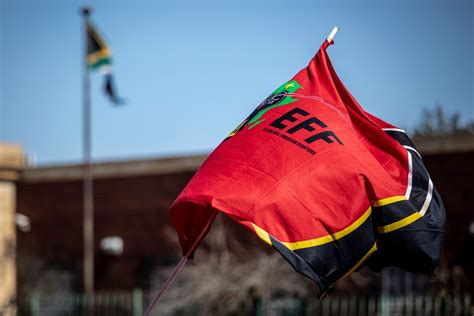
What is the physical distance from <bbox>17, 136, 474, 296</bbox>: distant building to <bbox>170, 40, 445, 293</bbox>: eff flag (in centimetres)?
1314

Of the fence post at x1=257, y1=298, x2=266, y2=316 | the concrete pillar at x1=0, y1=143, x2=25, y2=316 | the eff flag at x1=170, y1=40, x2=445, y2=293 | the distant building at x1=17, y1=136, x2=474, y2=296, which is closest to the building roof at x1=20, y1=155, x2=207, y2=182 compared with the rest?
the distant building at x1=17, y1=136, x2=474, y2=296

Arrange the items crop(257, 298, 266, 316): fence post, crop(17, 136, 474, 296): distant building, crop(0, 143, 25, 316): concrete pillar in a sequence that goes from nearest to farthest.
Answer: crop(257, 298, 266, 316): fence post
crop(17, 136, 474, 296): distant building
crop(0, 143, 25, 316): concrete pillar

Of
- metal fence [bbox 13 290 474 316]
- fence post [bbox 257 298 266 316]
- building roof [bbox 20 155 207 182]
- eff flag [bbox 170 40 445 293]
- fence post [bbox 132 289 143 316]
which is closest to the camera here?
eff flag [bbox 170 40 445 293]

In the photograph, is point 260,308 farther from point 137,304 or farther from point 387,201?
point 387,201

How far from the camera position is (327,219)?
5.36 m

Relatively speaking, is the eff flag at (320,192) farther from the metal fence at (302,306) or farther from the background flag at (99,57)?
the background flag at (99,57)

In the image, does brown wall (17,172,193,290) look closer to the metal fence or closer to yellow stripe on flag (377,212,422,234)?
the metal fence

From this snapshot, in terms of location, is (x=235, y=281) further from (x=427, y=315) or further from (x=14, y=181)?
(x=14, y=181)

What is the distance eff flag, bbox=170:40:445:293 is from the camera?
17.3 feet

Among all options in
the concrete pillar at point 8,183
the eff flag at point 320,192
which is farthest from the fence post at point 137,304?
the eff flag at point 320,192

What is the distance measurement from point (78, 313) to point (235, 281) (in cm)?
302

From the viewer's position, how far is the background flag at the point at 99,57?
818 inches

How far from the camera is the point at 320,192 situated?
5406mm

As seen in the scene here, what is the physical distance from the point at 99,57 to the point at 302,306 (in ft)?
29.0
